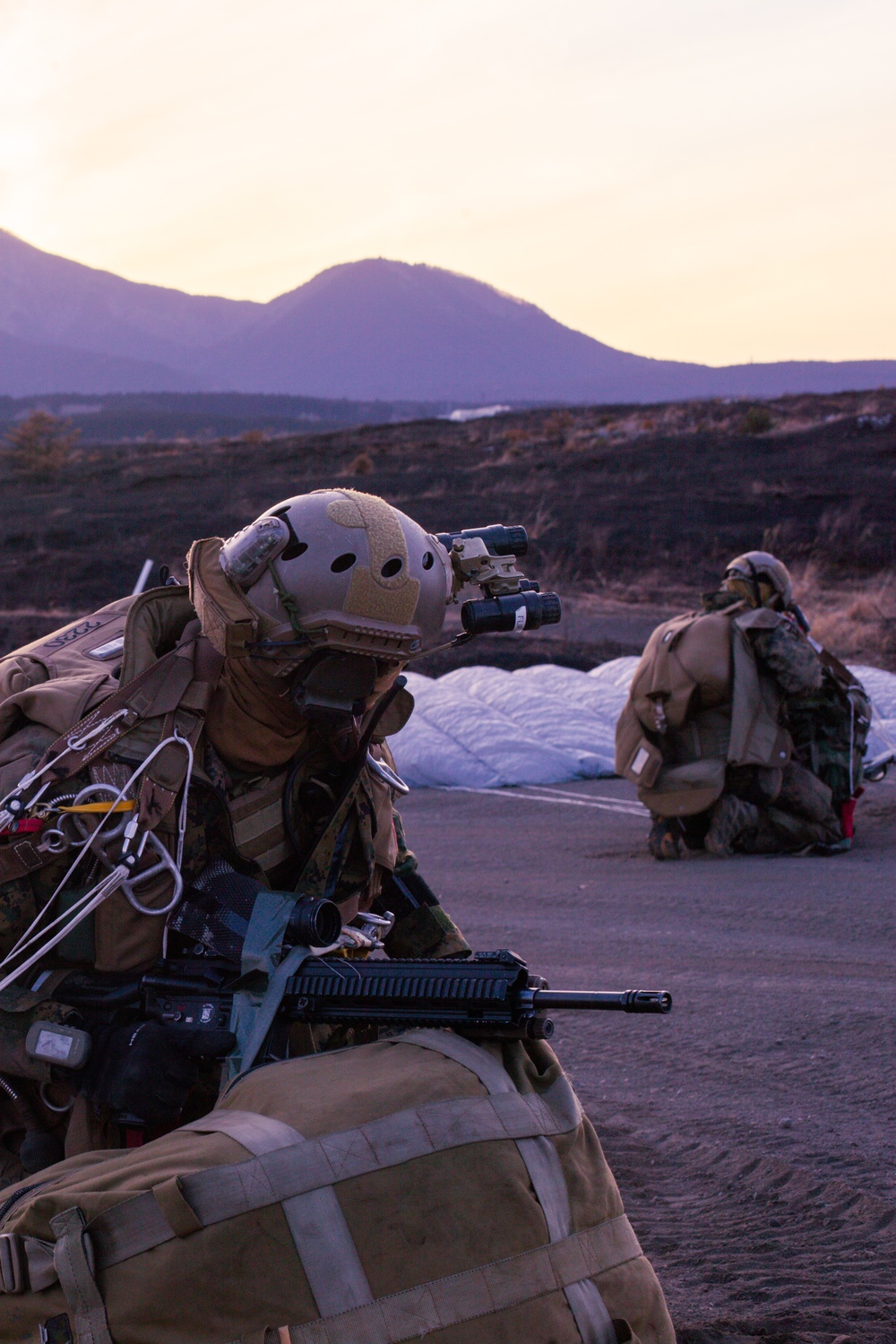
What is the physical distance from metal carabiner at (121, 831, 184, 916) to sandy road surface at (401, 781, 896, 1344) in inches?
53.7

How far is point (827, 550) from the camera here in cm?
2195

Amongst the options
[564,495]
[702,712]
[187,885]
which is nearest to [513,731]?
[702,712]

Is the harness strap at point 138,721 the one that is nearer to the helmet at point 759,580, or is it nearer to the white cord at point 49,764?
the white cord at point 49,764

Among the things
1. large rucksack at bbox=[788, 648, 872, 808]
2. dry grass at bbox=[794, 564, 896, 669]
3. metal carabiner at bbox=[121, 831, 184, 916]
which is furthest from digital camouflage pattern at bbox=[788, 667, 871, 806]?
dry grass at bbox=[794, 564, 896, 669]

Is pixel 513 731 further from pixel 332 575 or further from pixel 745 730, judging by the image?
pixel 332 575

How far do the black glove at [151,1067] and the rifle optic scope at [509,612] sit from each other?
96 centimetres

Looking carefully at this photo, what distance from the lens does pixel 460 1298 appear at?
2.12 meters

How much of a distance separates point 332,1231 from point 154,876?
33.2 inches

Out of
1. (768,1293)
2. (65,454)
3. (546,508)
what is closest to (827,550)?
(546,508)

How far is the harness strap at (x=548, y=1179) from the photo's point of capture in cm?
222

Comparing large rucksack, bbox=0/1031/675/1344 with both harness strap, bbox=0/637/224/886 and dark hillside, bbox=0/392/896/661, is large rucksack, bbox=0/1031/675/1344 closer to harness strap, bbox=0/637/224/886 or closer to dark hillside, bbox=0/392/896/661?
harness strap, bbox=0/637/224/886

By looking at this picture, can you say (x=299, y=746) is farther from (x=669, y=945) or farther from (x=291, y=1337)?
(x=669, y=945)

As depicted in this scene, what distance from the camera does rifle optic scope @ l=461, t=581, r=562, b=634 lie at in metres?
2.94

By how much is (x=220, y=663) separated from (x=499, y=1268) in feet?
4.32
